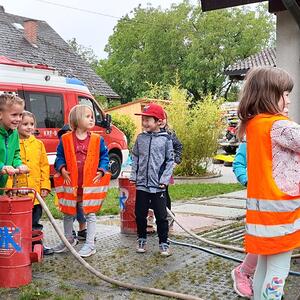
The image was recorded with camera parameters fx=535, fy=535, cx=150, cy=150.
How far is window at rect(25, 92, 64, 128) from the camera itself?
1273 cm

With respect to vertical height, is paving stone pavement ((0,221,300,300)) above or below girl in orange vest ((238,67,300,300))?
below

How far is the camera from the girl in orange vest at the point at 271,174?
11.1ft

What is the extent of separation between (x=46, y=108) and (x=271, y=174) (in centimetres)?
1022

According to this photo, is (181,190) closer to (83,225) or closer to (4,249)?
(83,225)

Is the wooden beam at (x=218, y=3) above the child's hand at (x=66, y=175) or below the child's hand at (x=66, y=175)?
above

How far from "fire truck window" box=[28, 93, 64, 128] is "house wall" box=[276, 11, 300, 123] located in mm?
7752

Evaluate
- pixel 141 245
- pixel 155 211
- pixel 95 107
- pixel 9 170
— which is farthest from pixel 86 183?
pixel 95 107

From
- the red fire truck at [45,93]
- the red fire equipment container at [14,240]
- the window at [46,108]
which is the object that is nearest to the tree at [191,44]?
the red fire truck at [45,93]

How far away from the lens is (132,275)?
199 inches

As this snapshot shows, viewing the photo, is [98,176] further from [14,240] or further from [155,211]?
[14,240]

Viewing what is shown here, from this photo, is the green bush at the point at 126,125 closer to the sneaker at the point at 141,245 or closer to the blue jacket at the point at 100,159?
the blue jacket at the point at 100,159

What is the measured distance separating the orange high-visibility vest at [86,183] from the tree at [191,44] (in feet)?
140

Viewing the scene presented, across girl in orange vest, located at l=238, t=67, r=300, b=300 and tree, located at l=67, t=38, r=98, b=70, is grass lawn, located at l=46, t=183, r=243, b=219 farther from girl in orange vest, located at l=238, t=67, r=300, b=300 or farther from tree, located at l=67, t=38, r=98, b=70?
tree, located at l=67, t=38, r=98, b=70

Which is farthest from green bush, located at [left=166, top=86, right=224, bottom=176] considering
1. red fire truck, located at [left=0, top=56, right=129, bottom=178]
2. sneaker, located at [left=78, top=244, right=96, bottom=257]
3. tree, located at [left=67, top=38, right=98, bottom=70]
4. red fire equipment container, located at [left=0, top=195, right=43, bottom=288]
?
tree, located at [left=67, top=38, right=98, bottom=70]
